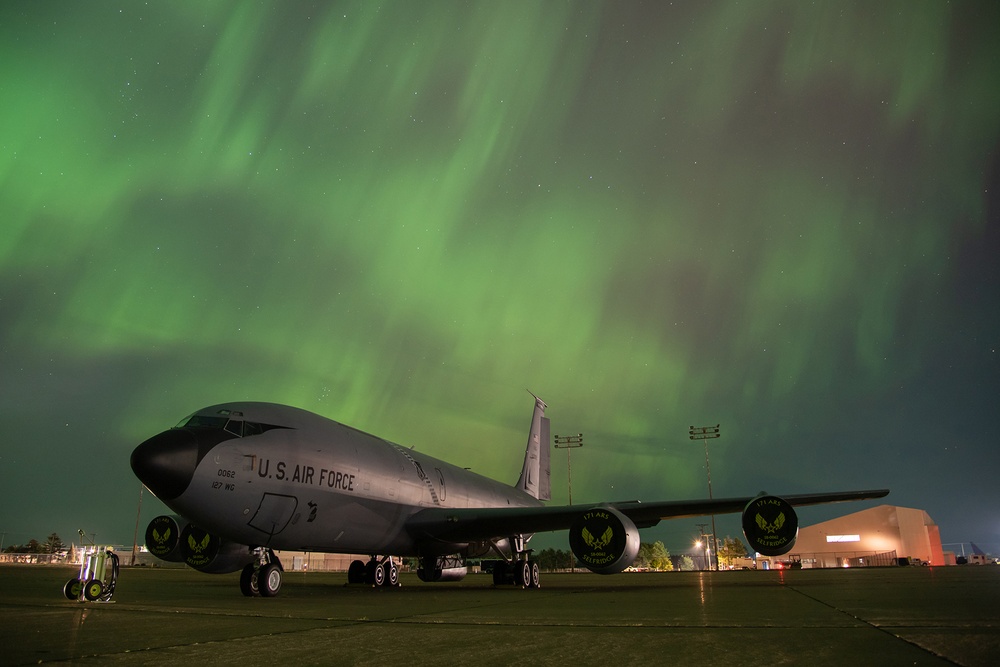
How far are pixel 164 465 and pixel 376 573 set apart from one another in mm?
9732

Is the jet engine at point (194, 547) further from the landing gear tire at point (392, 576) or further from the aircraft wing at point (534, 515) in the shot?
the landing gear tire at point (392, 576)

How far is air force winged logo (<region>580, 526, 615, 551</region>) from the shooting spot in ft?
44.4

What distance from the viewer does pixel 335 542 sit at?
14.2 meters

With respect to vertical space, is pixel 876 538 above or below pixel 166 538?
above

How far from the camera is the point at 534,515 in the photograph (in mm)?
16219

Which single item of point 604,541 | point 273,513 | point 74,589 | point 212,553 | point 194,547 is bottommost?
point 74,589

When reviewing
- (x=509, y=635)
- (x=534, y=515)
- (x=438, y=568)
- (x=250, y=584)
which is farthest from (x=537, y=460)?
(x=509, y=635)

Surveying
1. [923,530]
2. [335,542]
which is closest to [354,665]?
[335,542]

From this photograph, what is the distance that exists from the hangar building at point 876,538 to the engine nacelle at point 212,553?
83.1 meters

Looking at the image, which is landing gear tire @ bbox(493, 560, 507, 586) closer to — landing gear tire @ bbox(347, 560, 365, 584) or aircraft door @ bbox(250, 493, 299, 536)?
landing gear tire @ bbox(347, 560, 365, 584)

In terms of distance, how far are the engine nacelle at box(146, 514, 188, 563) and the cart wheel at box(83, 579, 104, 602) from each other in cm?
498

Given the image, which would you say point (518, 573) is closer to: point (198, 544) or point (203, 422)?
point (198, 544)

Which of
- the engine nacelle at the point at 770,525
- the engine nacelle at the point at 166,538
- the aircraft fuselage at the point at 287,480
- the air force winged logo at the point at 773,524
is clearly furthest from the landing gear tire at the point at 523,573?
the engine nacelle at the point at 166,538

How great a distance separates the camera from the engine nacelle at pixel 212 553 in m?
13.2
